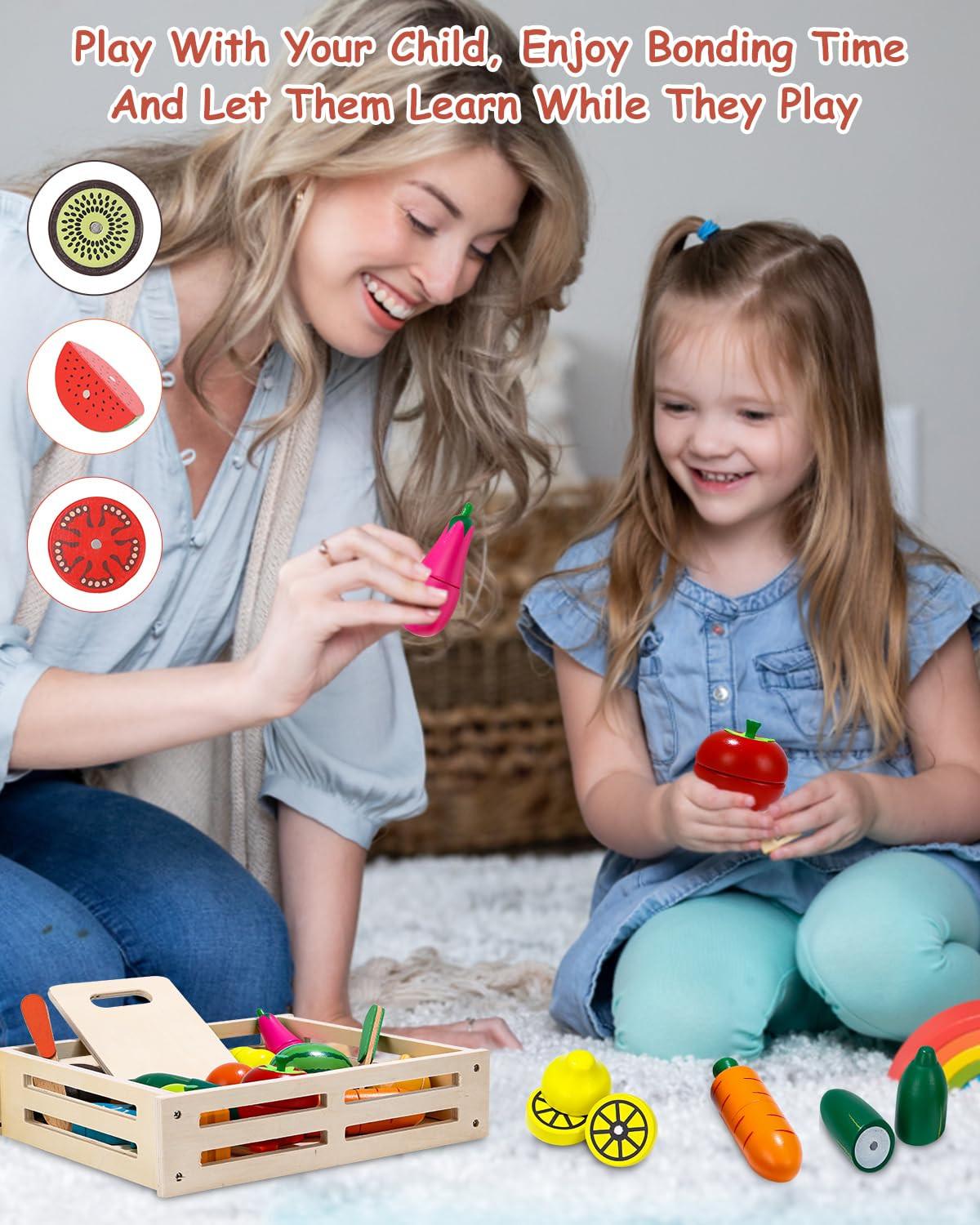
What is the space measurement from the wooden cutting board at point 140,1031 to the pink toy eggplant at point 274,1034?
36mm

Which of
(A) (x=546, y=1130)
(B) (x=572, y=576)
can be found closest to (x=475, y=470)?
(B) (x=572, y=576)

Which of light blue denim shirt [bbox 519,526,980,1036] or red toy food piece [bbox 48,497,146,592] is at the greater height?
red toy food piece [bbox 48,497,146,592]

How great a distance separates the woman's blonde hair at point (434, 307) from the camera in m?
0.92

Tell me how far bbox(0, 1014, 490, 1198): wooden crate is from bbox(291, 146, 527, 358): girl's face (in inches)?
18.4

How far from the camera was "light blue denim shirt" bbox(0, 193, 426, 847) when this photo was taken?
89 centimetres

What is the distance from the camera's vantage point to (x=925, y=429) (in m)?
2.24

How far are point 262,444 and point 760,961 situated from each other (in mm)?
512

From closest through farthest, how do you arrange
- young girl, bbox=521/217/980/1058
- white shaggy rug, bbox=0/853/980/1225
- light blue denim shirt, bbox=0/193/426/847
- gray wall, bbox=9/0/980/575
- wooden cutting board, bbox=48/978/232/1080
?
1. white shaggy rug, bbox=0/853/980/1225
2. wooden cutting board, bbox=48/978/232/1080
3. light blue denim shirt, bbox=0/193/426/847
4. young girl, bbox=521/217/980/1058
5. gray wall, bbox=9/0/980/575

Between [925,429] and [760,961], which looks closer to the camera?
[760,961]

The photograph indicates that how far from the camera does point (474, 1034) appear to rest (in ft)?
3.24

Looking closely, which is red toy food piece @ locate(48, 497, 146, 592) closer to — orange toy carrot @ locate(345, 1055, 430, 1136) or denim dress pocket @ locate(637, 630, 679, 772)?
orange toy carrot @ locate(345, 1055, 430, 1136)

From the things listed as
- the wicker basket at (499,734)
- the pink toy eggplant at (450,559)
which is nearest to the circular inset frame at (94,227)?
the pink toy eggplant at (450,559)

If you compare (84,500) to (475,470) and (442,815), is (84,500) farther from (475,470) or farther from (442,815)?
(442,815)

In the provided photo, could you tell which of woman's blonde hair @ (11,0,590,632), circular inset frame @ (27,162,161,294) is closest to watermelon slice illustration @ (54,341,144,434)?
circular inset frame @ (27,162,161,294)
